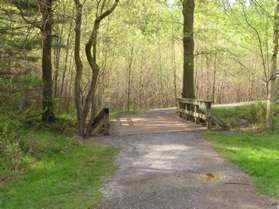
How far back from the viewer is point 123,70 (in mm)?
28219

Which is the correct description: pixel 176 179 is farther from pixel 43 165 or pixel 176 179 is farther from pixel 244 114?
pixel 244 114

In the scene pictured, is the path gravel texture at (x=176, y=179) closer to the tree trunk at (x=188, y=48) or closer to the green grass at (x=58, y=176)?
the green grass at (x=58, y=176)

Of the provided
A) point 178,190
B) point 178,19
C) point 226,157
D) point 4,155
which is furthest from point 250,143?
point 178,19

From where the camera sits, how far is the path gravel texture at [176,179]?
666 cm

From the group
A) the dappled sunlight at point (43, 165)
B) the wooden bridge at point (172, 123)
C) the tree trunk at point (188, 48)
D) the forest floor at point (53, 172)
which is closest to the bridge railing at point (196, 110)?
the wooden bridge at point (172, 123)

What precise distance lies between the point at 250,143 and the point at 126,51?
1615cm

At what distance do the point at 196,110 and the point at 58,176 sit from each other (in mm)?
9191

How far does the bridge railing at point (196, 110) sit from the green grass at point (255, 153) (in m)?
1.19

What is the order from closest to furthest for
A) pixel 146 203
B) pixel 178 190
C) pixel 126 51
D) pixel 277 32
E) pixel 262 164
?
pixel 146 203 < pixel 178 190 < pixel 262 164 < pixel 277 32 < pixel 126 51

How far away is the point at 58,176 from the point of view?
8.79m

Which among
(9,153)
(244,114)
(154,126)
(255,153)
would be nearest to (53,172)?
(9,153)

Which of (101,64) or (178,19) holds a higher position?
(178,19)

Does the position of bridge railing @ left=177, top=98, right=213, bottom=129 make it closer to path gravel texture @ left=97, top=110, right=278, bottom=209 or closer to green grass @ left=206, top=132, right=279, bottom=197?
green grass @ left=206, top=132, right=279, bottom=197

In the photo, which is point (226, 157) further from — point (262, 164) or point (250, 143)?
point (250, 143)
